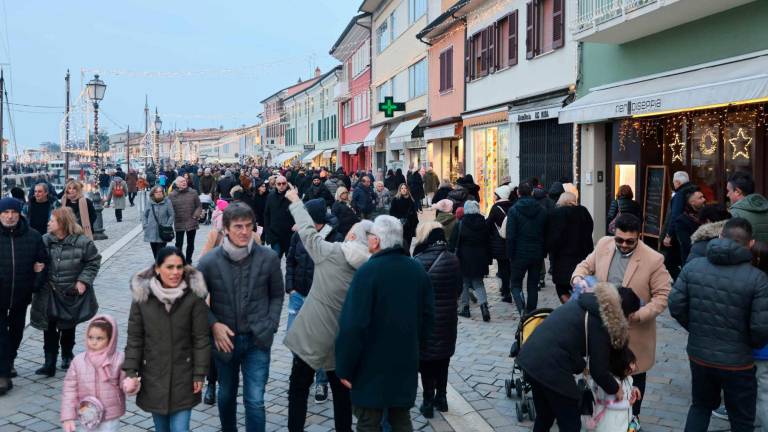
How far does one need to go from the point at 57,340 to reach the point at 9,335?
1.50 feet

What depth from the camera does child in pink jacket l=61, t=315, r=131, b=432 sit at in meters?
4.48

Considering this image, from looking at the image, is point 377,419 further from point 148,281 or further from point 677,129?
point 677,129

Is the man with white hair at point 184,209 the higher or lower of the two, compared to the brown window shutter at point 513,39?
lower

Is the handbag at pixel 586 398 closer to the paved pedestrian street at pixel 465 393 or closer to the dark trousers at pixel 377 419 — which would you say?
the paved pedestrian street at pixel 465 393

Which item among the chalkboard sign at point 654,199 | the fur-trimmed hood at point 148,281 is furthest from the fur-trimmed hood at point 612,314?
the chalkboard sign at point 654,199

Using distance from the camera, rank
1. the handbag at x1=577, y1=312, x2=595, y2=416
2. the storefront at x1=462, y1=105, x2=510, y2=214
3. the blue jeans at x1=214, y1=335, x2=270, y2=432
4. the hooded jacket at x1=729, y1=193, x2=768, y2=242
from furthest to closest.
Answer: the storefront at x1=462, y1=105, x2=510, y2=214 → the hooded jacket at x1=729, y1=193, x2=768, y2=242 → the blue jeans at x1=214, y1=335, x2=270, y2=432 → the handbag at x1=577, y1=312, x2=595, y2=416

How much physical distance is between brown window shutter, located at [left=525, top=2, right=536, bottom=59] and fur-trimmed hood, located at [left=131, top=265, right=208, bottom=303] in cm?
1456

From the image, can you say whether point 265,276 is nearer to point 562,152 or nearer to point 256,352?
point 256,352

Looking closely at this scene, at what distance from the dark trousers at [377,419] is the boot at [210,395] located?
2.34 metres

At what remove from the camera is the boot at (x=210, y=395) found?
634 centimetres

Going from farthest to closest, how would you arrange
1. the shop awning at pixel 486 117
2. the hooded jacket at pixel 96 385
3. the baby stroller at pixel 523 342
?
the shop awning at pixel 486 117 → the baby stroller at pixel 523 342 → the hooded jacket at pixel 96 385

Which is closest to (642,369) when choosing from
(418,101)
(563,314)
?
(563,314)

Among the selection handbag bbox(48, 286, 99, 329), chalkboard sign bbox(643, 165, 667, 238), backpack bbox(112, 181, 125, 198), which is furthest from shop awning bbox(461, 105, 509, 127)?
handbag bbox(48, 286, 99, 329)

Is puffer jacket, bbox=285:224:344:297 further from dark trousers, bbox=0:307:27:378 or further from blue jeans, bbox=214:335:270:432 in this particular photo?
dark trousers, bbox=0:307:27:378
